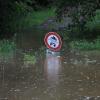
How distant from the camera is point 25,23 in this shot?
3309 cm

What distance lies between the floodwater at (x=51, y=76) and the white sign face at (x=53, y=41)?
55 cm

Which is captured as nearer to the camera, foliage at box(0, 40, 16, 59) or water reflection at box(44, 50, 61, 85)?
water reflection at box(44, 50, 61, 85)

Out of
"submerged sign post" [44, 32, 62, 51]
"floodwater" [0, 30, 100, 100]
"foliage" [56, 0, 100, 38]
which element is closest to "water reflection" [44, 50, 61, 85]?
"floodwater" [0, 30, 100, 100]

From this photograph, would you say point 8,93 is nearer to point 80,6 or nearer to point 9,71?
point 9,71

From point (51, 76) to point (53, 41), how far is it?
193 centimetres

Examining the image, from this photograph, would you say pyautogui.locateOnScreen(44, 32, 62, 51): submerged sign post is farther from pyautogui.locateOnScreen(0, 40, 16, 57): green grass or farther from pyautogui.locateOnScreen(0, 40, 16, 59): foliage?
pyautogui.locateOnScreen(0, 40, 16, 57): green grass

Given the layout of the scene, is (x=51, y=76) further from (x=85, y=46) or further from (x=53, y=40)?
(x=85, y=46)

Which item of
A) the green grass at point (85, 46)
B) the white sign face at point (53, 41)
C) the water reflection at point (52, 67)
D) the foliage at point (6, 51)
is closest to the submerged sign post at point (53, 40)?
the white sign face at point (53, 41)

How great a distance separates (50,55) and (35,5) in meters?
33.4

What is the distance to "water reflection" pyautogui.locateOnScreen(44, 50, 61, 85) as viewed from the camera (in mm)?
11688

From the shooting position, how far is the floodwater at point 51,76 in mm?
10078

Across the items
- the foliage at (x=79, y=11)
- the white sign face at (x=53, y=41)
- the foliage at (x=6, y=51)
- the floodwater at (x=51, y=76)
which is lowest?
the floodwater at (x=51, y=76)

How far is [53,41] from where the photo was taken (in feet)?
45.1

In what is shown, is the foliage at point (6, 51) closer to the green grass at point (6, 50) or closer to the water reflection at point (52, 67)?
the green grass at point (6, 50)
